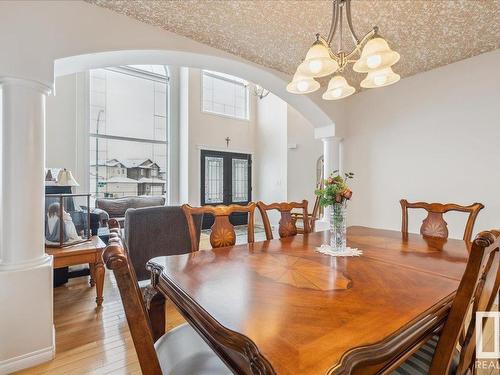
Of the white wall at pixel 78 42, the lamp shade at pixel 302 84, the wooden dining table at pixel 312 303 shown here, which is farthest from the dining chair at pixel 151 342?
the white wall at pixel 78 42

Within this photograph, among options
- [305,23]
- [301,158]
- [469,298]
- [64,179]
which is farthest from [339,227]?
[301,158]

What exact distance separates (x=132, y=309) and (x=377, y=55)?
1586mm

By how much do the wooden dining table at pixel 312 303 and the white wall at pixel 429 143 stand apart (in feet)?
5.34

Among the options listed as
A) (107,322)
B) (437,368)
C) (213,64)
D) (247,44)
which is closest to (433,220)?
(437,368)

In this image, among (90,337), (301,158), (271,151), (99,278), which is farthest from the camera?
(271,151)

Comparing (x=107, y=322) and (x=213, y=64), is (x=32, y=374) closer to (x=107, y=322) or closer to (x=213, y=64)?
(x=107, y=322)

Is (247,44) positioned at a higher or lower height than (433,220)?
higher

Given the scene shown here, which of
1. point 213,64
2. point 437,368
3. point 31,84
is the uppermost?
point 213,64

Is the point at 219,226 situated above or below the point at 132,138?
below

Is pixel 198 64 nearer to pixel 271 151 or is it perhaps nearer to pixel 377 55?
pixel 377 55

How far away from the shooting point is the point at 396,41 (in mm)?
2396

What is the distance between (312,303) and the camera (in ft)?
3.00

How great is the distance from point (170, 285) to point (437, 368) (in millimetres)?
966

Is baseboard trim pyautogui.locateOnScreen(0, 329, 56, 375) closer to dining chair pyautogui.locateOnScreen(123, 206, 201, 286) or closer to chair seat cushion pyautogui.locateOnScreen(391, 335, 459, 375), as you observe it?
dining chair pyautogui.locateOnScreen(123, 206, 201, 286)
